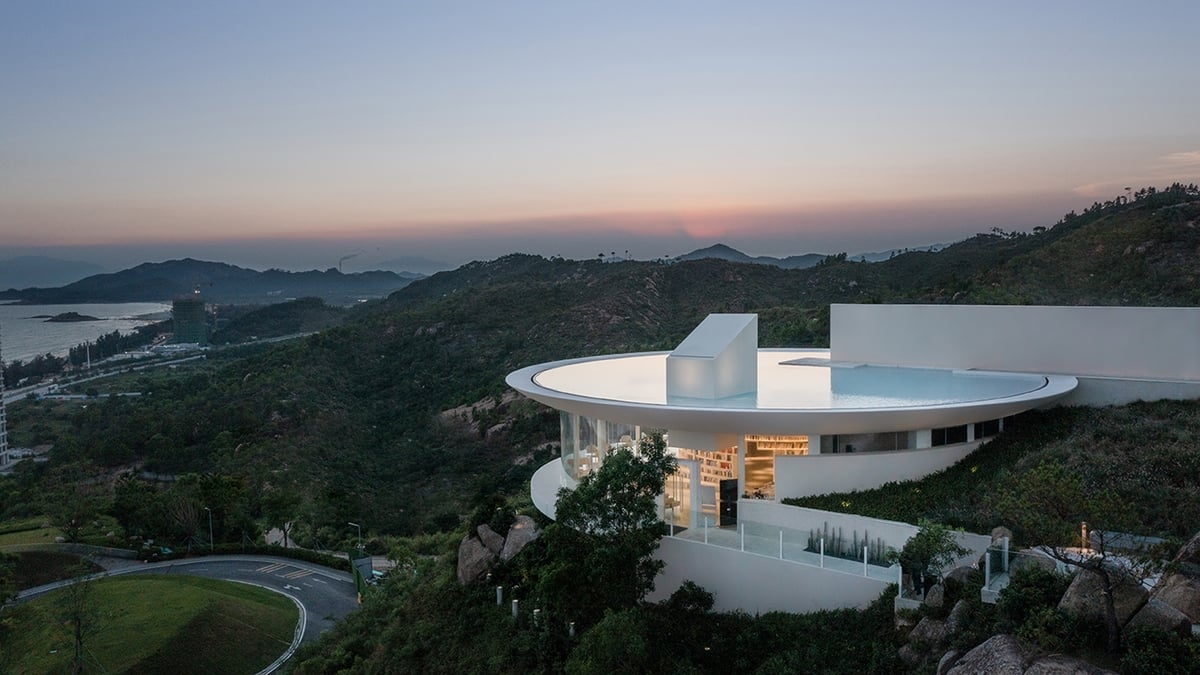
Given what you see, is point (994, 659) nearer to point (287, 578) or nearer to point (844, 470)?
point (844, 470)

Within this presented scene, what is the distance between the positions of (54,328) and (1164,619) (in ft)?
710

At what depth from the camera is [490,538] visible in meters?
20.7

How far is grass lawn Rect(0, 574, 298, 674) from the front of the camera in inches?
1117

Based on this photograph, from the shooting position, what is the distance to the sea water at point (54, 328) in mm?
149125

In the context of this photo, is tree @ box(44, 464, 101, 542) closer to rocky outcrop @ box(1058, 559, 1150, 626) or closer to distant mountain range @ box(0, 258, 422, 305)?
rocky outcrop @ box(1058, 559, 1150, 626)

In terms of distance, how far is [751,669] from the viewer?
1462 cm

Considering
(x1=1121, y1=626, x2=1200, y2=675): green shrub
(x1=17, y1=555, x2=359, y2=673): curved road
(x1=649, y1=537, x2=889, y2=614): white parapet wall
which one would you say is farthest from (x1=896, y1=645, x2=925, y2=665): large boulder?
(x1=17, y1=555, x2=359, y2=673): curved road

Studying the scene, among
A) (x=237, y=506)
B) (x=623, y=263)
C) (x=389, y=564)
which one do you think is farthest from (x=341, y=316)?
(x=389, y=564)

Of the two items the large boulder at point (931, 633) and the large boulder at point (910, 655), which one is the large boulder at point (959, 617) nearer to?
the large boulder at point (931, 633)

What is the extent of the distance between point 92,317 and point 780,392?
212038mm

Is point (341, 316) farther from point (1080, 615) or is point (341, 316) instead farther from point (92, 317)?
point (1080, 615)

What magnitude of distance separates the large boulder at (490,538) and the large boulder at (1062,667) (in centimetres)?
1320

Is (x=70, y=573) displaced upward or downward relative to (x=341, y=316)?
downward

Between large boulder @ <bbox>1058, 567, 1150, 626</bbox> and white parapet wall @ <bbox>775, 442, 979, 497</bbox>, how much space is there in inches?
272
